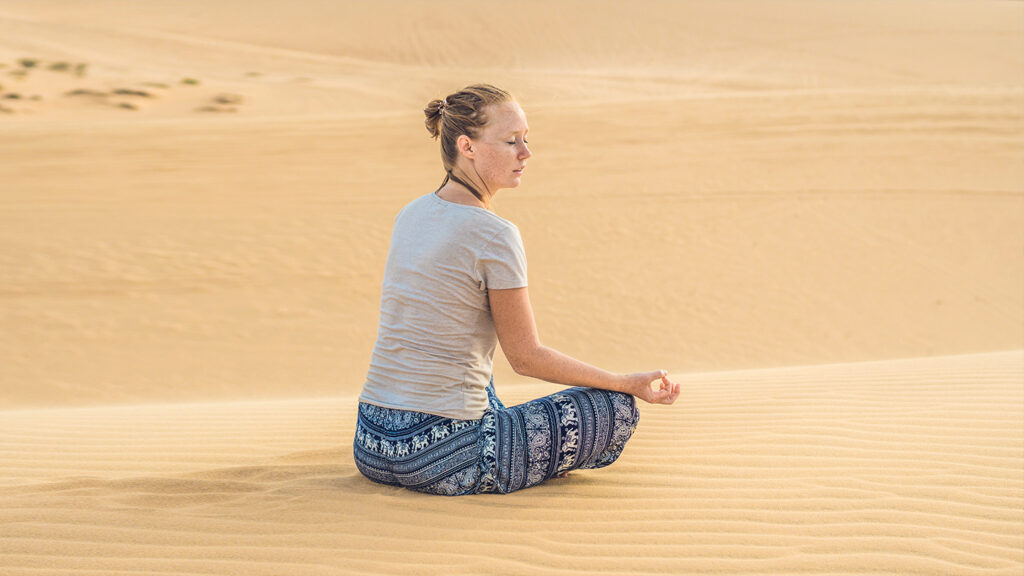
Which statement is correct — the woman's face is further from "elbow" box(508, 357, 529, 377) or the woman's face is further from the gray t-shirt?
"elbow" box(508, 357, 529, 377)

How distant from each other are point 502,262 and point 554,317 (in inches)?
288

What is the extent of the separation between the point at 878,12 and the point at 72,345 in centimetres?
3707

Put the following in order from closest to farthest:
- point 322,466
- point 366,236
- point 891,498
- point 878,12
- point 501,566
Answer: point 501,566 < point 891,498 < point 322,466 < point 366,236 < point 878,12

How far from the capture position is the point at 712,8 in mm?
40688

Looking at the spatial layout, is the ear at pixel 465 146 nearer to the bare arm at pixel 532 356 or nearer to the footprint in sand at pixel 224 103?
the bare arm at pixel 532 356

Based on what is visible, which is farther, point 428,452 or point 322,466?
point 322,466

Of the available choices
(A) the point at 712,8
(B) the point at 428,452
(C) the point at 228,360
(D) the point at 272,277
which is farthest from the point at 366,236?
(A) the point at 712,8

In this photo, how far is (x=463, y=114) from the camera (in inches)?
127

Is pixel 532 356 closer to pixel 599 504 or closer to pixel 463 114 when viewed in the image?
pixel 599 504

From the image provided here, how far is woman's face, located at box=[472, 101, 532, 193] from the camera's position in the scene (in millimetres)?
3236

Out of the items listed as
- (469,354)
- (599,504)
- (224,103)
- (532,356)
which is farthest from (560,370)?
(224,103)

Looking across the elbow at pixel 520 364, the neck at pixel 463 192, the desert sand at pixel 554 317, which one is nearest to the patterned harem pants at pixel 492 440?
the desert sand at pixel 554 317

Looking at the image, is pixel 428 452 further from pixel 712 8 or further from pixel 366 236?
pixel 712 8

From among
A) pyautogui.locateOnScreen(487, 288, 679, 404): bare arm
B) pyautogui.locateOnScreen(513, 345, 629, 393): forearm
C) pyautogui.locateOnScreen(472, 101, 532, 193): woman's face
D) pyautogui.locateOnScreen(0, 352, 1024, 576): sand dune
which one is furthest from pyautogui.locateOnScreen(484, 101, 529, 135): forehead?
pyautogui.locateOnScreen(0, 352, 1024, 576): sand dune
